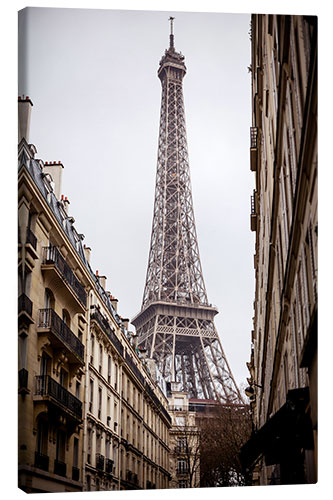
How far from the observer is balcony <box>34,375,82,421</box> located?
11.9 m

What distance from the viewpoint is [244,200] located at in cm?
1548

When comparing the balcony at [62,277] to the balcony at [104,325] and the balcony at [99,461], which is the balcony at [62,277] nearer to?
the balcony at [104,325]

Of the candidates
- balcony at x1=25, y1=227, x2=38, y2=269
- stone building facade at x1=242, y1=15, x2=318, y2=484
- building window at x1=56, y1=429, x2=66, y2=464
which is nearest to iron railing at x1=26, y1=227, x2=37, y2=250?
balcony at x1=25, y1=227, x2=38, y2=269

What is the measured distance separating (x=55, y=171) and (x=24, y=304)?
3.80 meters

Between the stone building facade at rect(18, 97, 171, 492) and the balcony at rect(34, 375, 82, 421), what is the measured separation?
0.02 metres

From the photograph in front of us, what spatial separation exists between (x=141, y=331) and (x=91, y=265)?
35.0m

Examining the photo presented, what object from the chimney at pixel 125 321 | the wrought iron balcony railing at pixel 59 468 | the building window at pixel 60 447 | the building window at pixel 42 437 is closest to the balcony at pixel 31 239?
the building window at pixel 42 437

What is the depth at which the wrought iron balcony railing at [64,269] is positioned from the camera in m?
13.9

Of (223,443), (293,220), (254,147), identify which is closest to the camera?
(293,220)

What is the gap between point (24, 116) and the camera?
11695 mm

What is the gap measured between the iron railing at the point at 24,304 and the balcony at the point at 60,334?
32.3 inches

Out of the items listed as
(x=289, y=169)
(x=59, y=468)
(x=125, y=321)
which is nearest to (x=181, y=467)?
(x=59, y=468)

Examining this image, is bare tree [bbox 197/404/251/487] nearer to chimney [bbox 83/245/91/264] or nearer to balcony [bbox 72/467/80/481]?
balcony [bbox 72/467/80/481]

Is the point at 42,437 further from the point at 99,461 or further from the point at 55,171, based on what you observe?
the point at 55,171
